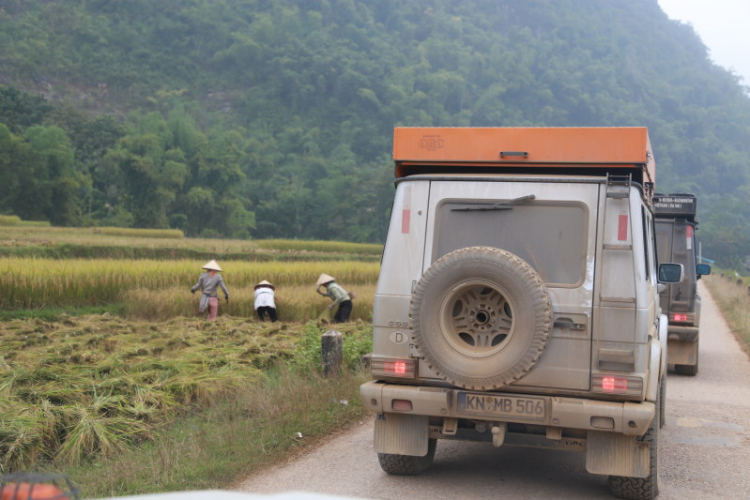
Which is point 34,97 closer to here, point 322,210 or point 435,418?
Result: point 322,210

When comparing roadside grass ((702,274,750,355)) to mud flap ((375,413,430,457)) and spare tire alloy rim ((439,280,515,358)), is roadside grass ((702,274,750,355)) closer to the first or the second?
mud flap ((375,413,430,457))

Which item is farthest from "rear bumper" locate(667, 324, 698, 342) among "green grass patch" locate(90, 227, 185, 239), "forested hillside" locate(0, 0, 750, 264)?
"forested hillside" locate(0, 0, 750, 264)

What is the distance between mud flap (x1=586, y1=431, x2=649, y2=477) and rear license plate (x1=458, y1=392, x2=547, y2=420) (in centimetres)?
45

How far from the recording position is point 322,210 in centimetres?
9600

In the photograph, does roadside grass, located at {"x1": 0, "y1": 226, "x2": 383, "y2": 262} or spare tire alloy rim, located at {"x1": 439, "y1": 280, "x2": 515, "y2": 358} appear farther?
roadside grass, located at {"x1": 0, "y1": 226, "x2": 383, "y2": 262}

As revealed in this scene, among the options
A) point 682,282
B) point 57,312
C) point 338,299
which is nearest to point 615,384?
point 682,282

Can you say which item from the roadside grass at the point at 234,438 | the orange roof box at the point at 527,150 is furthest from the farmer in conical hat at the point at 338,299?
the orange roof box at the point at 527,150

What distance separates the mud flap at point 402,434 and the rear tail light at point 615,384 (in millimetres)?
1277

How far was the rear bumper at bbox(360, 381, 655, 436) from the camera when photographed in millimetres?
5484

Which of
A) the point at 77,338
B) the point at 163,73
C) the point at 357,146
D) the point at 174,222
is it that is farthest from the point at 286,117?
the point at 77,338

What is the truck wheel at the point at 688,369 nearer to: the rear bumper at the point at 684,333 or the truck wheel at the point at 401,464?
the rear bumper at the point at 684,333

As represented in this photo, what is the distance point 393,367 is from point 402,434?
0.53 metres

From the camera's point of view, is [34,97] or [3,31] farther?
[3,31]

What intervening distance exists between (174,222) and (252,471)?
252 ft
